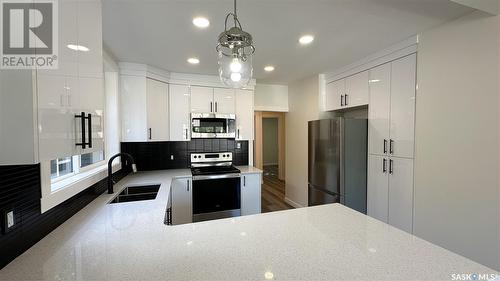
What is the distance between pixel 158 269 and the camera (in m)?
0.81

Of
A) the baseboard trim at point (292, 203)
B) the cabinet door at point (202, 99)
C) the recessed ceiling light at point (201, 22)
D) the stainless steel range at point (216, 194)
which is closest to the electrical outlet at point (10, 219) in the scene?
the recessed ceiling light at point (201, 22)

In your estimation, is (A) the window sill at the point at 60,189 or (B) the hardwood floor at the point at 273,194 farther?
(B) the hardwood floor at the point at 273,194

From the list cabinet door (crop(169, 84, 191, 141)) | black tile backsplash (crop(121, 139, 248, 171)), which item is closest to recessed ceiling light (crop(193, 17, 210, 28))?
cabinet door (crop(169, 84, 191, 141))

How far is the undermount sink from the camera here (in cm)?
209

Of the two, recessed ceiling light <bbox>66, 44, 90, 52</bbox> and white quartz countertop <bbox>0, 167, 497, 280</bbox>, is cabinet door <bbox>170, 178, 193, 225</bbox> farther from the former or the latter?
recessed ceiling light <bbox>66, 44, 90, 52</bbox>

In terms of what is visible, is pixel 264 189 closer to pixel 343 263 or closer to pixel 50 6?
pixel 343 263

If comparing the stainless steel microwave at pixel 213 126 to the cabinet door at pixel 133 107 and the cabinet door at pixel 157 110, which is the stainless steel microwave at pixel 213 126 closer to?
the cabinet door at pixel 157 110

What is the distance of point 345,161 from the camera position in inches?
105

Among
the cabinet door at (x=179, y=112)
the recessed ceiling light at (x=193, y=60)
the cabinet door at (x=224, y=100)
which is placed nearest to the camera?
the recessed ceiling light at (x=193, y=60)

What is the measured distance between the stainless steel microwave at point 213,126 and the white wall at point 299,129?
4.20ft

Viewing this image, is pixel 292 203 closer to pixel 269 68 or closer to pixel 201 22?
pixel 269 68

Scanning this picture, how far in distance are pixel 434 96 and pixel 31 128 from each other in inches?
109

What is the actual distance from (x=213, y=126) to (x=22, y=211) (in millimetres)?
2473

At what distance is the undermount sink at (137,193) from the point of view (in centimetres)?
209
